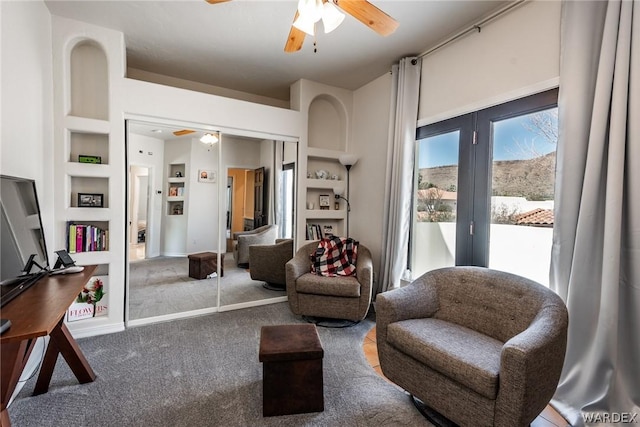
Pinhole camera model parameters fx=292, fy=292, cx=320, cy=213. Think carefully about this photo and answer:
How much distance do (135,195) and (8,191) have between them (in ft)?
4.45

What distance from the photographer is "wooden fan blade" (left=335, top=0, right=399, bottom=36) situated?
167 centimetres

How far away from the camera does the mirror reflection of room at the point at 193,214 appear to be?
9.96ft

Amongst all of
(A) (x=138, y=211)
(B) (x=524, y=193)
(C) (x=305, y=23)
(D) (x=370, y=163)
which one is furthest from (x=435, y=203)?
(A) (x=138, y=211)

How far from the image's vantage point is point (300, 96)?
12.1 feet

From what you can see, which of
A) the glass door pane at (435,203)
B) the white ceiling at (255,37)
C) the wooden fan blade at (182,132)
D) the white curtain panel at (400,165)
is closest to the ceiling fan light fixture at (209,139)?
the wooden fan blade at (182,132)

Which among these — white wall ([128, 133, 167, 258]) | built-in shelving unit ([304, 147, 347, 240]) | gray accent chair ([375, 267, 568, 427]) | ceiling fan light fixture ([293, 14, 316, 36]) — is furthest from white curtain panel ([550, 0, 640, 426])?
white wall ([128, 133, 167, 258])

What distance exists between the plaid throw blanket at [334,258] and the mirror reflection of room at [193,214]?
68cm

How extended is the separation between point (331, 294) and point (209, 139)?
215 cm

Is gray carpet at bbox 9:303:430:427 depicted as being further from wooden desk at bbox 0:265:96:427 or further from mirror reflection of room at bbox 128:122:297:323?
mirror reflection of room at bbox 128:122:297:323

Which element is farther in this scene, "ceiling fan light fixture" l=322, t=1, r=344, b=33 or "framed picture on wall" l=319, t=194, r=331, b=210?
"framed picture on wall" l=319, t=194, r=331, b=210

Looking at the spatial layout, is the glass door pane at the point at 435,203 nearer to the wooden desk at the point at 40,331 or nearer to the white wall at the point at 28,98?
the wooden desk at the point at 40,331

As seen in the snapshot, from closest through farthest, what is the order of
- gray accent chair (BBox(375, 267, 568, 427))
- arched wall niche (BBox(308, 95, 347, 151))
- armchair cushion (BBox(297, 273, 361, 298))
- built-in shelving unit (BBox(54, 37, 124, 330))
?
1. gray accent chair (BBox(375, 267, 568, 427))
2. built-in shelving unit (BBox(54, 37, 124, 330))
3. armchair cushion (BBox(297, 273, 361, 298))
4. arched wall niche (BBox(308, 95, 347, 151))

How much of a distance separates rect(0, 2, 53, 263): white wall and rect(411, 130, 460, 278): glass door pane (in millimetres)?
3260

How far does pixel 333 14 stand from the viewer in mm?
1608
